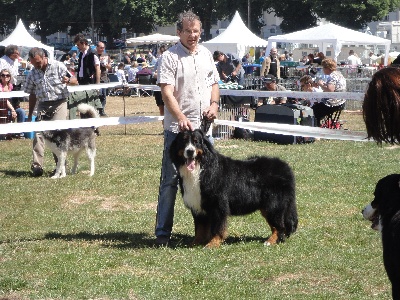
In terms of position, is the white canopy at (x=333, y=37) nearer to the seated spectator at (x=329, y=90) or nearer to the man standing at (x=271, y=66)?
the man standing at (x=271, y=66)

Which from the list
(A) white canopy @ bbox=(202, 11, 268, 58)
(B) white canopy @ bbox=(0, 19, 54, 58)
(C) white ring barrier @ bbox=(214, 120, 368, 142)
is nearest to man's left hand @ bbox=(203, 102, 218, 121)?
(C) white ring barrier @ bbox=(214, 120, 368, 142)

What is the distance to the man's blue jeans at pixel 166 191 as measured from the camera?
6.95m

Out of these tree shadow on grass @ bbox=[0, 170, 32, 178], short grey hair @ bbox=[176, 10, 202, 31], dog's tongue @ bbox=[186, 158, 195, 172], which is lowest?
tree shadow on grass @ bbox=[0, 170, 32, 178]

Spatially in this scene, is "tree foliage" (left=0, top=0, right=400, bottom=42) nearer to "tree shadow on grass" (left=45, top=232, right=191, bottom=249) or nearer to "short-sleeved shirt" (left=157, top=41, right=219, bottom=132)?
"tree shadow on grass" (left=45, top=232, right=191, bottom=249)

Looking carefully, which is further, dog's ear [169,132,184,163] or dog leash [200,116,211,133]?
dog leash [200,116,211,133]

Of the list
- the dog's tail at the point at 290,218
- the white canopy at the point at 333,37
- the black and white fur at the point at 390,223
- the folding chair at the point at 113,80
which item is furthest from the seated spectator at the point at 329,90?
the folding chair at the point at 113,80

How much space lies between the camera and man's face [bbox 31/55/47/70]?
11.5 metres

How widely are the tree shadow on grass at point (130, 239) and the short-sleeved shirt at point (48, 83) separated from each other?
4.19 meters

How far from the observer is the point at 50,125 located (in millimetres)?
9766

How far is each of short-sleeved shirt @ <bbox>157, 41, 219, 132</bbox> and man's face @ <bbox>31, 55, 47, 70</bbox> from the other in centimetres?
505

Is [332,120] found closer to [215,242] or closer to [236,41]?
[215,242]

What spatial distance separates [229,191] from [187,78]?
103cm

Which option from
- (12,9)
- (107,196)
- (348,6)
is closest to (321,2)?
(348,6)

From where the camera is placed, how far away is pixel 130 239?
7.46 metres
